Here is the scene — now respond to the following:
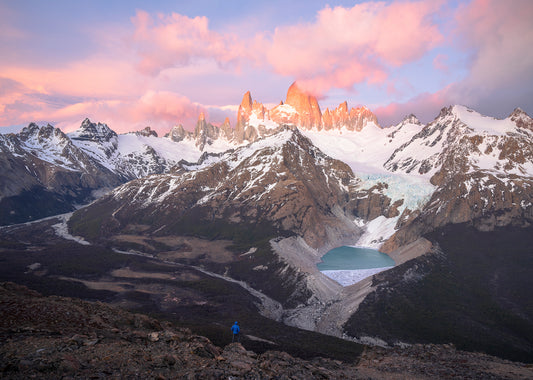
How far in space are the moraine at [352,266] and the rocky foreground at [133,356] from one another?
355 ft

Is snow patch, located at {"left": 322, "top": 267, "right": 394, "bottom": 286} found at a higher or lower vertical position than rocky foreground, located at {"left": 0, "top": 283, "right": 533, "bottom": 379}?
lower

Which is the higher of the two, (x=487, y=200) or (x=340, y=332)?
(x=487, y=200)

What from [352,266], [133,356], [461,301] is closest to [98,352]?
[133,356]

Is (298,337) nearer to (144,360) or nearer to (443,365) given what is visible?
(443,365)

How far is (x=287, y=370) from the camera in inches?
1013

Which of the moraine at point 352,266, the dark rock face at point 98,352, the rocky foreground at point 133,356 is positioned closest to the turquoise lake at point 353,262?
the moraine at point 352,266

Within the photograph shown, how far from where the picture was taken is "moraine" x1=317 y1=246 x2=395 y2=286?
14988 centimetres

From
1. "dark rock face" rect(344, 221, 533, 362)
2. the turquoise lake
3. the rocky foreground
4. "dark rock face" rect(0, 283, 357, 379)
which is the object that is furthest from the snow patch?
"dark rock face" rect(0, 283, 357, 379)

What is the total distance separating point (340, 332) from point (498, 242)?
103 meters

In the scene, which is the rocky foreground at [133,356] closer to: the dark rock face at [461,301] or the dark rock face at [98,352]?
the dark rock face at [98,352]

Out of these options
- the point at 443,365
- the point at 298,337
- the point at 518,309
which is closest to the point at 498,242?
the point at 518,309

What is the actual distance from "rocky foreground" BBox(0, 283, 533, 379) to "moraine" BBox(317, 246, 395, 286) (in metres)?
108

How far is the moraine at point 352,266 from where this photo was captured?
149875mm

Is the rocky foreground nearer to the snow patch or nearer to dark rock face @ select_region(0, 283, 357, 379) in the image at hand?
dark rock face @ select_region(0, 283, 357, 379)
